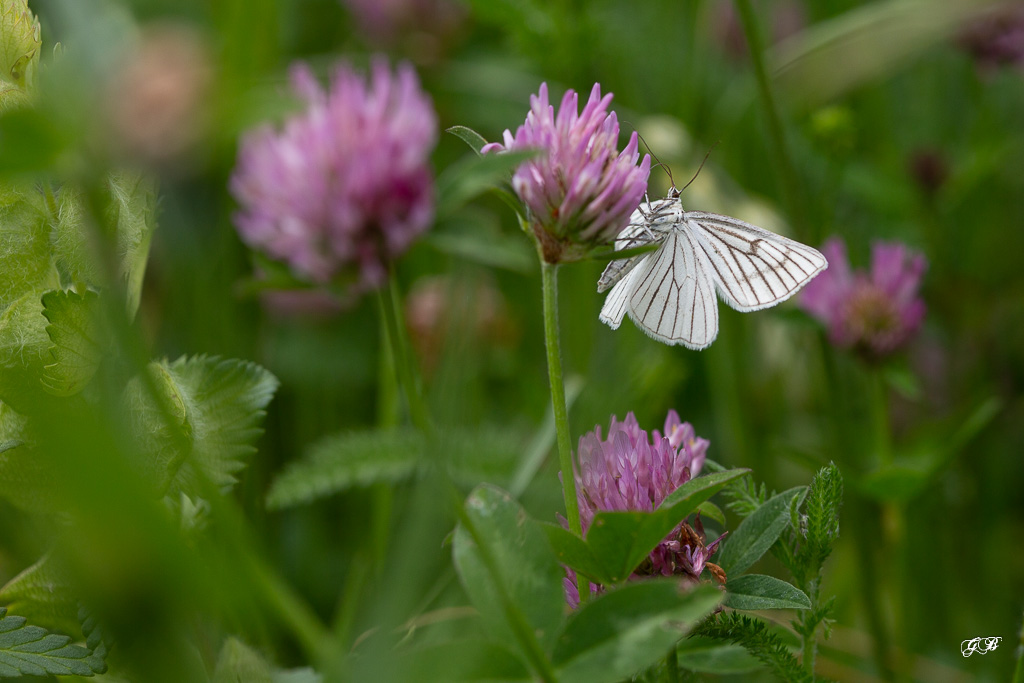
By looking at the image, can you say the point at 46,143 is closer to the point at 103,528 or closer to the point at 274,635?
the point at 103,528

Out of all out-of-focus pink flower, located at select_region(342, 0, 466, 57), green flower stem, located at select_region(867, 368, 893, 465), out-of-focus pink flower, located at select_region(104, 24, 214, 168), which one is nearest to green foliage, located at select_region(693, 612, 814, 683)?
out-of-focus pink flower, located at select_region(104, 24, 214, 168)

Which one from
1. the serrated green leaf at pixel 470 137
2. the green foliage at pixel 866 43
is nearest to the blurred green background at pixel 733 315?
the green foliage at pixel 866 43

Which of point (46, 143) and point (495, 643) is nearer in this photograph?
point (46, 143)

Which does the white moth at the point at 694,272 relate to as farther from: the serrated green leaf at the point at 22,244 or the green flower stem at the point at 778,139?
the serrated green leaf at the point at 22,244

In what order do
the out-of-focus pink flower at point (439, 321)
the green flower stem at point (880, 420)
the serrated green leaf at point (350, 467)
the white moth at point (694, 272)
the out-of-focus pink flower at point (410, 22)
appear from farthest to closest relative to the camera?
the out-of-focus pink flower at point (410, 22) < the out-of-focus pink flower at point (439, 321) < the green flower stem at point (880, 420) < the serrated green leaf at point (350, 467) < the white moth at point (694, 272)

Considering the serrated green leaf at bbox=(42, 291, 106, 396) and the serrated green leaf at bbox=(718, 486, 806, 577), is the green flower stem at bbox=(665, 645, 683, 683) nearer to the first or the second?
the serrated green leaf at bbox=(718, 486, 806, 577)

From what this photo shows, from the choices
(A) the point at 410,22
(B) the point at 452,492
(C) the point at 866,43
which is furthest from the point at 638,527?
(A) the point at 410,22

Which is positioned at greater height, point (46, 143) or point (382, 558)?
point (46, 143)

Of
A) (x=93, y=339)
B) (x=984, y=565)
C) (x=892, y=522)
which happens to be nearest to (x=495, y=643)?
(x=93, y=339)
